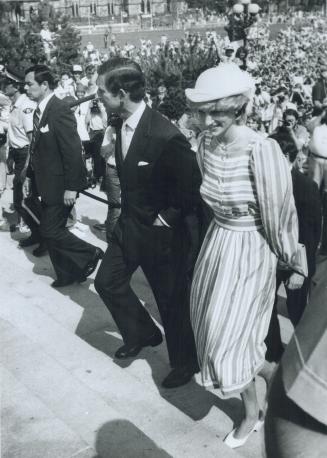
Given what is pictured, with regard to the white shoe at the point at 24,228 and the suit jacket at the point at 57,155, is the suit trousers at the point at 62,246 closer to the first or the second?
the suit jacket at the point at 57,155

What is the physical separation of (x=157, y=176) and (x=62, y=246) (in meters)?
2.17

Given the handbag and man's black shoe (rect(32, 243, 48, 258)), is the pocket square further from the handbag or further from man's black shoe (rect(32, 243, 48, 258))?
the handbag

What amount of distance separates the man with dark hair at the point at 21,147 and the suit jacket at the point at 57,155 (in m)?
1.03

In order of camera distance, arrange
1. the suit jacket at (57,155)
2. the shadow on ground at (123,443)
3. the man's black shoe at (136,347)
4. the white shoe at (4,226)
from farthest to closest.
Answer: the white shoe at (4,226)
the suit jacket at (57,155)
the man's black shoe at (136,347)
the shadow on ground at (123,443)

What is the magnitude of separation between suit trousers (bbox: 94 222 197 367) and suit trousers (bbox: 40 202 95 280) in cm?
162

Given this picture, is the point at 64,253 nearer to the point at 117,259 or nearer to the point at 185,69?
the point at 117,259

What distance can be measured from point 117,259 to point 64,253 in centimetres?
178

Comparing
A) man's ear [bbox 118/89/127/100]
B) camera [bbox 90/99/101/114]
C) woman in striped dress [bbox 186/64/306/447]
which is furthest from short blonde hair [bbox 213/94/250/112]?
camera [bbox 90/99/101/114]

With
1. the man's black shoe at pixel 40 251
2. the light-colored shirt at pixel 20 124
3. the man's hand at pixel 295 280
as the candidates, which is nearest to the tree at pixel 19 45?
the light-colored shirt at pixel 20 124

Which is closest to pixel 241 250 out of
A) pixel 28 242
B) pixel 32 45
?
pixel 28 242

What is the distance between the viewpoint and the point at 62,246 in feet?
19.1

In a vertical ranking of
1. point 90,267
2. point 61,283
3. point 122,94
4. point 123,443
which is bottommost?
point 61,283

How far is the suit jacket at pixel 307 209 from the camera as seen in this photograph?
13.2 ft

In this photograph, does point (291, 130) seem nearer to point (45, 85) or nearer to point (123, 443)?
point (45, 85)
